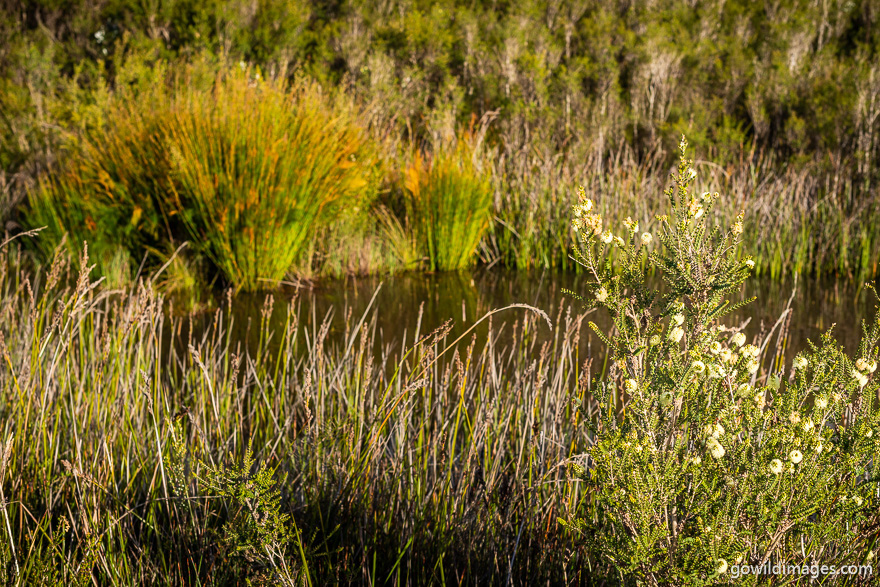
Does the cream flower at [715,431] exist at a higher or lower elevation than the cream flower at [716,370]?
lower

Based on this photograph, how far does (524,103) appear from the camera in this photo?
9062mm

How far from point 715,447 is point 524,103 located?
8473mm

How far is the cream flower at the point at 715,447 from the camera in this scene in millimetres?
1009

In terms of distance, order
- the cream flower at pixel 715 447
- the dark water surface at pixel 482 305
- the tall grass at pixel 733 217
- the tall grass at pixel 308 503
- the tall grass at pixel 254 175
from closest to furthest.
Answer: the cream flower at pixel 715 447 → the tall grass at pixel 308 503 → the dark water surface at pixel 482 305 → the tall grass at pixel 254 175 → the tall grass at pixel 733 217

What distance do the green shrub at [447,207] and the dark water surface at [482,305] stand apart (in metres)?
0.21

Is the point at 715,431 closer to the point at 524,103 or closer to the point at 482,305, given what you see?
the point at 482,305

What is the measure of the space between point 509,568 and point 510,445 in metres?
0.58

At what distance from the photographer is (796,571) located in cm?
120

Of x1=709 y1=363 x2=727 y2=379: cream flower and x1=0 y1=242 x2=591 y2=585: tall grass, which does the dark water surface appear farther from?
x1=709 y1=363 x2=727 y2=379: cream flower

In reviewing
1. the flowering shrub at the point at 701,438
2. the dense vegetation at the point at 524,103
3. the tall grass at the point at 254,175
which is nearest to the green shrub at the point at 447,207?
the dense vegetation at the point at 524,103

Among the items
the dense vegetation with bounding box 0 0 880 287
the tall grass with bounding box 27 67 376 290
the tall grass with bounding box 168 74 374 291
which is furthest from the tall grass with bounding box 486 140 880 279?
the tall grass with bounding box 168 74 374 291

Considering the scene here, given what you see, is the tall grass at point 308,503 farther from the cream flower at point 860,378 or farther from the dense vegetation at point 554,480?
the cream flower at point 860,378

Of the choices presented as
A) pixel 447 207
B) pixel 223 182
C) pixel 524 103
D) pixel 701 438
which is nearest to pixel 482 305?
pixel 447 207

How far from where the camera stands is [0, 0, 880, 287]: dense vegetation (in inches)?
223
